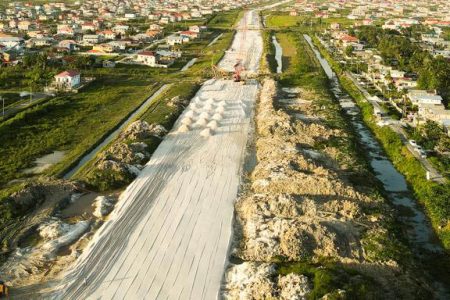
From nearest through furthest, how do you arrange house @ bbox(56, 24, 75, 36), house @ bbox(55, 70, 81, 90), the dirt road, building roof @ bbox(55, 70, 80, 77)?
the dirt road, house @ bbox(55, 70, 81, 90), building roof @ bbox(55, 70, 80, 77), house @ bbox(56, 24, 75, 36)

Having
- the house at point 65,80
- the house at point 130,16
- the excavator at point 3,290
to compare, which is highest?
the house at point 130,16

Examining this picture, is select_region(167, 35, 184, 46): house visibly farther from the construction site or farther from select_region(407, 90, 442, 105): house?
the construction site

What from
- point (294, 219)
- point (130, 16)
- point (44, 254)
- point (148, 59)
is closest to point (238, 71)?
point (148, 59)

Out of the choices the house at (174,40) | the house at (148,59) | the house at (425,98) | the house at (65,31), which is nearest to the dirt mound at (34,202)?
the house at (425,98)

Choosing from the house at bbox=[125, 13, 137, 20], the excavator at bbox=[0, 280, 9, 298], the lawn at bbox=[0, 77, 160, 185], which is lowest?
the excavator at bbox=[0, 280, 9, 298]

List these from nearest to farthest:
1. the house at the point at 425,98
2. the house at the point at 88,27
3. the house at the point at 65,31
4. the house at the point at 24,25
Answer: the house at the point at 425,98, the house at the point at 65,31, the house at the point at 24,25, the house at the point at 88,27

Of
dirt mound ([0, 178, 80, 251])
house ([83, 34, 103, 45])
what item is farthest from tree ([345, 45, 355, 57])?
dirt mound ([0, 178, 80, 251])

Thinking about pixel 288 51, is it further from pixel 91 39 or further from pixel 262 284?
pixel 262 284

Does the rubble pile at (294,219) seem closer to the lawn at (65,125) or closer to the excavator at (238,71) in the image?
the lawn at (65,125)

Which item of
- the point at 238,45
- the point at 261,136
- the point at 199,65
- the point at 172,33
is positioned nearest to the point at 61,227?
the point at 261,136
